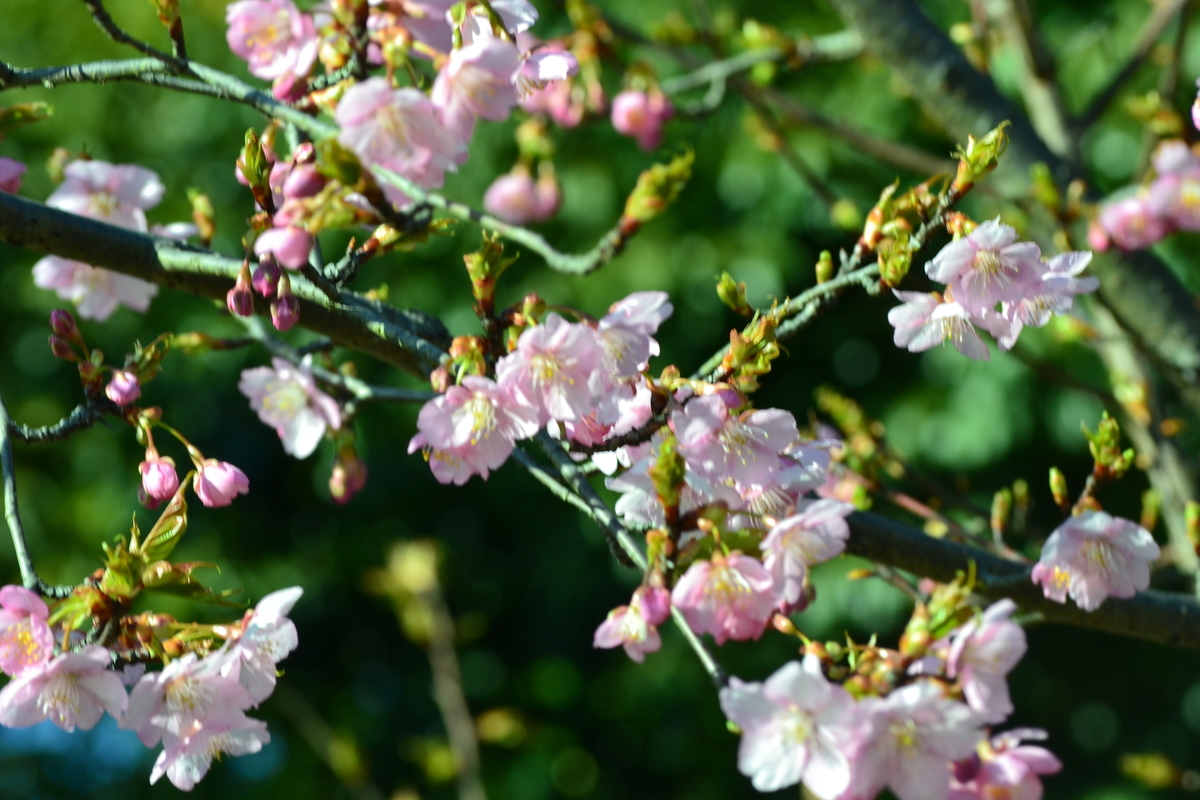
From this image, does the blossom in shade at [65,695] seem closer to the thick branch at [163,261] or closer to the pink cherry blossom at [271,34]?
the thick branch at [163,261]

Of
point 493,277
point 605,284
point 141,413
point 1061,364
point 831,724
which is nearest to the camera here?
point 831,724

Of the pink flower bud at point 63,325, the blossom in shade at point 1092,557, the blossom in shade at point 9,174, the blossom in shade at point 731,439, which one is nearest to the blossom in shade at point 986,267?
the blossom in shade at point 731,439

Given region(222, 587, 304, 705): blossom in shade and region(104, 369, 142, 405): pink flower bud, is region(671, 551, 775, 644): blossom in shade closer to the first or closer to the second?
region(222, 587, 304, 705): blossom in shade

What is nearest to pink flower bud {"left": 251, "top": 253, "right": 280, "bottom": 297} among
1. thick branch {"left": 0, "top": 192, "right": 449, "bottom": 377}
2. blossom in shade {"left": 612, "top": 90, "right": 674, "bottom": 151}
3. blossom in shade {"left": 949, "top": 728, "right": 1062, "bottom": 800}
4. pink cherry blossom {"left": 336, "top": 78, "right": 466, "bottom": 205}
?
thick branch {"left": 0, "top": 192, "right": 449, "bottom": 377}

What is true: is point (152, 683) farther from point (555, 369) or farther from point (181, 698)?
point (555, 369)

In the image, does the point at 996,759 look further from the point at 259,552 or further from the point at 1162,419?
the point at 259,552

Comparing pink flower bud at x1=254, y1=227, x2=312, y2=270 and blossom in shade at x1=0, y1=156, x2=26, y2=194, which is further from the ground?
pink flower bud at x1=254, y1=227, x2=312, y2=270

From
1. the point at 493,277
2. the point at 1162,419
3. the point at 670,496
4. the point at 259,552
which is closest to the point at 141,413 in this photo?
the point at 493,277
